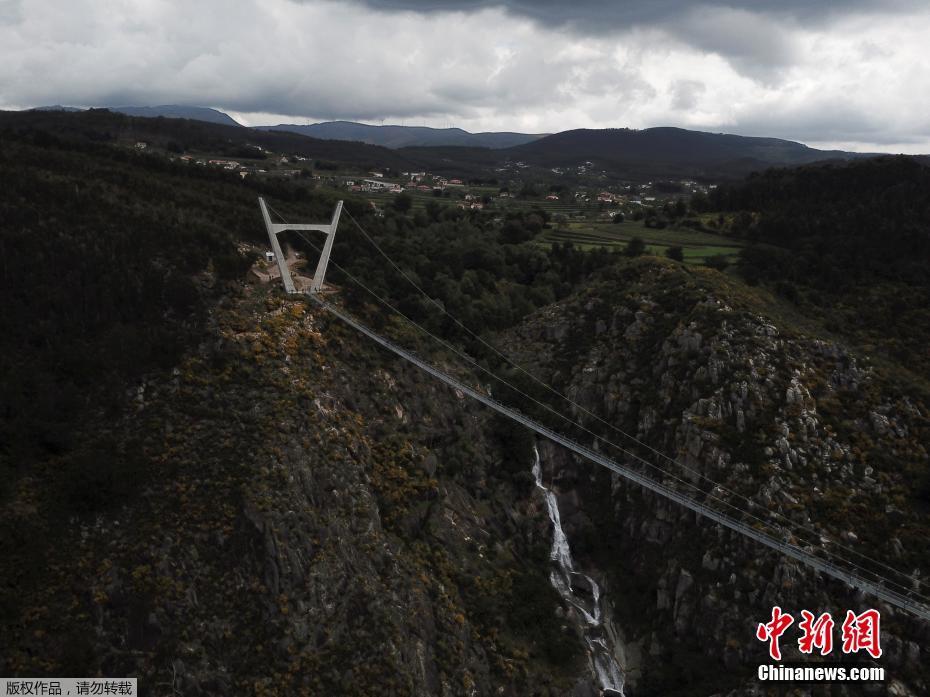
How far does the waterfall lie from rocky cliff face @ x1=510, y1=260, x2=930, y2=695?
88 cm

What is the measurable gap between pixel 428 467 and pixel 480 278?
89.5ft

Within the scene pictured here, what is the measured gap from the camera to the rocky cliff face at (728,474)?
29453 millimetres

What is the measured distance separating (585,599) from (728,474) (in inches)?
408

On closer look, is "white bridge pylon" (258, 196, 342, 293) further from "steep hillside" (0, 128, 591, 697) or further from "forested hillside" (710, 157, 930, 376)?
"forested hillside" (710, 157, 930, 376)

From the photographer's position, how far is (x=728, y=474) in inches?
1367

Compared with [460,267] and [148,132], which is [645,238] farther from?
[148,132]

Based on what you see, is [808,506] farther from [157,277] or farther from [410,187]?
[410,187]

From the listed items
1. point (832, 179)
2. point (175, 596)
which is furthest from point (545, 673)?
point (832, 179)

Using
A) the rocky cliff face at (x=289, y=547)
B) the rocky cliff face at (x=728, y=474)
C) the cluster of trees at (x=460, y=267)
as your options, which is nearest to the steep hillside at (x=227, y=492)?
the rocky cliff face at (x=289, y=547)

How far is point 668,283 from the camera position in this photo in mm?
49312

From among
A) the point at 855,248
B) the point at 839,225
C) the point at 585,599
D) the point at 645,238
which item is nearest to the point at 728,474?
the point at 585,599

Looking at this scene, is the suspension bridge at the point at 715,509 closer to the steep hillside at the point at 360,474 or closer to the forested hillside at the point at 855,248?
the steep hillside at the point at 360,474

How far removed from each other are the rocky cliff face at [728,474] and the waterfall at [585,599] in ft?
2.89

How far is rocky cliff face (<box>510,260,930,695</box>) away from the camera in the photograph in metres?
29.5
